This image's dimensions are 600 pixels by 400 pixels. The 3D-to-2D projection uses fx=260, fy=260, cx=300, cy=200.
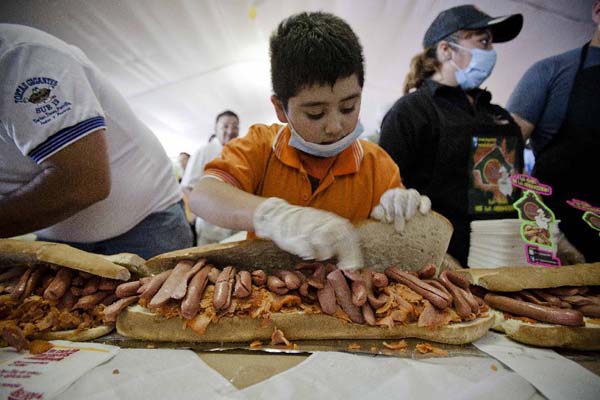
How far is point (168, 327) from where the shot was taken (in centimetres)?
145

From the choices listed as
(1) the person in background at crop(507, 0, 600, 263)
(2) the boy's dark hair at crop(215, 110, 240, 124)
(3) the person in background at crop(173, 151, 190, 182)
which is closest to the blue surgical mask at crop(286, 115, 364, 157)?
(1) the person in background at crop(507, 0, 600, 263)

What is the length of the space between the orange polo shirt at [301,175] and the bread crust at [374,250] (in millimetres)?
226

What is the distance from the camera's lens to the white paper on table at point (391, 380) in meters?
1.05

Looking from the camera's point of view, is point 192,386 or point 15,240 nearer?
point 192,386

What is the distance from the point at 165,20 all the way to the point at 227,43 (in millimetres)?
497

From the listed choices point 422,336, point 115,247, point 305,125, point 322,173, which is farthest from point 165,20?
point 422,336

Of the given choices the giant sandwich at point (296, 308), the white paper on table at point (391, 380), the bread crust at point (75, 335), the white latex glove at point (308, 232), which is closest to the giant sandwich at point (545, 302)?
the giant sandwich at point (296, 308)

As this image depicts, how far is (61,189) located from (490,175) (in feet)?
10.9

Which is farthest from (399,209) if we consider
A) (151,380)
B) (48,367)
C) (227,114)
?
(227,114)

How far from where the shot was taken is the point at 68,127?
1354 millimetres

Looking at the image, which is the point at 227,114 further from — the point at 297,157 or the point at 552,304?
the point at 552,304

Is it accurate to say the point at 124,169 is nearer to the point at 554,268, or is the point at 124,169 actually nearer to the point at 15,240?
the point at 15,240

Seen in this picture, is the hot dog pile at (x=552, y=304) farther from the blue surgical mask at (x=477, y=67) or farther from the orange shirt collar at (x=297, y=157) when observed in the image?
the blue surgical mask at (x=477, y=67)

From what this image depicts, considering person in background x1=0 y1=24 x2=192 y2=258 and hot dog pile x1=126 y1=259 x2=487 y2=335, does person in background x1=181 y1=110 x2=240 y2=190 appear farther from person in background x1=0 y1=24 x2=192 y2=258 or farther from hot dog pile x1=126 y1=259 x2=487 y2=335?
hot dog pile x1=126 y1=259 x2=487 y2=335
